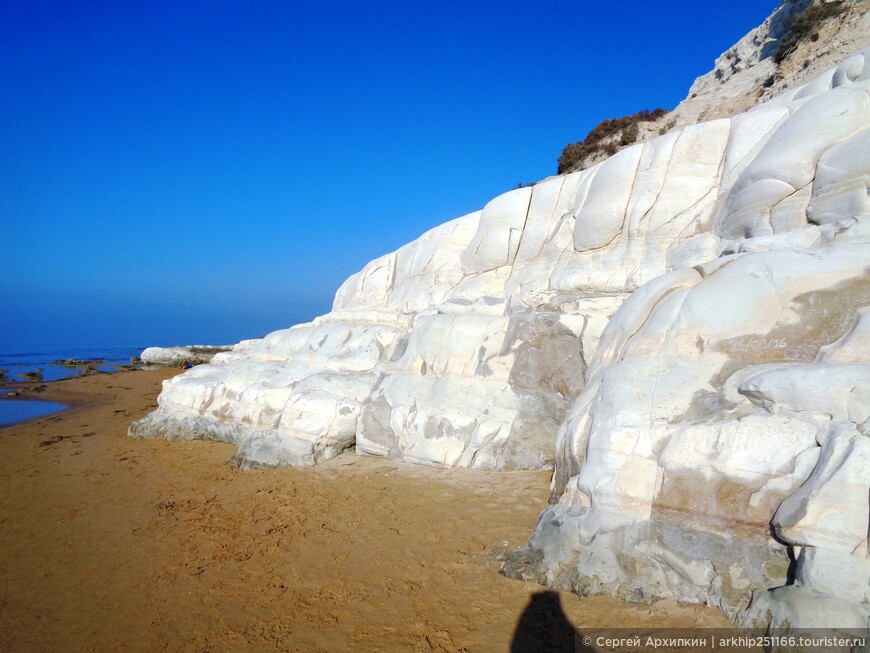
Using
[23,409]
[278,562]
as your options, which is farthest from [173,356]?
[278,562]

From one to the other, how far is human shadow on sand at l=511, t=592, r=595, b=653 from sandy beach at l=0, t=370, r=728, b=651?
0.07ft

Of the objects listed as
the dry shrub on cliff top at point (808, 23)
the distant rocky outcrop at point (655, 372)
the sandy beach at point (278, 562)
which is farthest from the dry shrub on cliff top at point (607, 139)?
the sandy beach at point (278, 562)

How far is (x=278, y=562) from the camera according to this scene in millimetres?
5684

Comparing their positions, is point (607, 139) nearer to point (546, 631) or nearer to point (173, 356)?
point (546, 631)

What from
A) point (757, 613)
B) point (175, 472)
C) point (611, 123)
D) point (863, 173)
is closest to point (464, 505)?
point (757, 613)

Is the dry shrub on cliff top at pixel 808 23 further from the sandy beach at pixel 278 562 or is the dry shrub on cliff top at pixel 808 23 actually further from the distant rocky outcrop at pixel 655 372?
the sandy beach at pixel 278 562

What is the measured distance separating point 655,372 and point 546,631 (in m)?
2.57

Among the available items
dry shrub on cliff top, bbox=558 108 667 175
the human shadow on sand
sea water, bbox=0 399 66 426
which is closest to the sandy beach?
the human shadow on sand

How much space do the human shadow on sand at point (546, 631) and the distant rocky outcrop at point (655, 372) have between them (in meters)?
0.28

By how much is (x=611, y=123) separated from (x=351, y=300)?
14.8 meters

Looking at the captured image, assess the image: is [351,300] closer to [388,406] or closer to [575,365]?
[388,406]

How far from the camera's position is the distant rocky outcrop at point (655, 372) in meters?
3.83

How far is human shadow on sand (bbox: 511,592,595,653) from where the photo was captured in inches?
150

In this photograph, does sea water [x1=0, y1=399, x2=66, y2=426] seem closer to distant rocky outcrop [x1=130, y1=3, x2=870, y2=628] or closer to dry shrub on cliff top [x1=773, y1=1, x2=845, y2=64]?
distant rocky outcrop [x1=130, y1=3, x2=870, y2=628]
